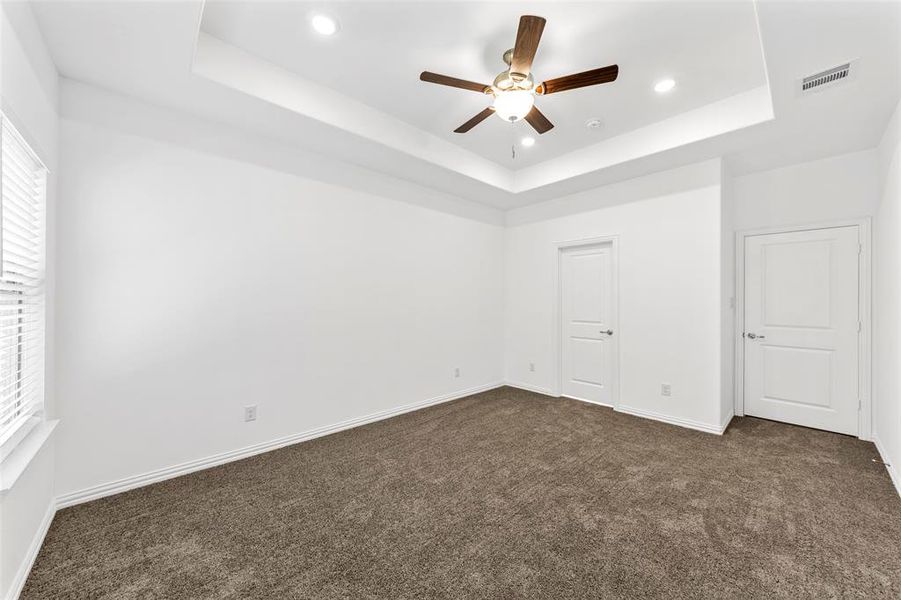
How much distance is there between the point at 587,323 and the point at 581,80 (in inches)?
119

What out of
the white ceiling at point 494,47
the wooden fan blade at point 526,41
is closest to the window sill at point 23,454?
the white ceiling at point 494,47

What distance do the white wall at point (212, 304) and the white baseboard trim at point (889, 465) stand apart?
12.3 feet

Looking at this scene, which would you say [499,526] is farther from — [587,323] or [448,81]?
[587,323]

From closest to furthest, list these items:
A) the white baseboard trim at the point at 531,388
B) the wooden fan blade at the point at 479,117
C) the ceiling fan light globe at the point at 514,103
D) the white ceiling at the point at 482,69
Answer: the white ceiling at the point at 482,69 → the ceiling fan light globe at the point at 514,103 → the wooden fan blade at the point at 479,117 → the white baseboard trim at the point at 531,388

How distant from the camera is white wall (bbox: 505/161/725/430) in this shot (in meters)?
3.51

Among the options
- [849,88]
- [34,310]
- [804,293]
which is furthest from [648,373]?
[34,310]

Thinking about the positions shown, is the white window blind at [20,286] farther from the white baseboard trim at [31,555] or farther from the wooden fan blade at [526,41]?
the wooden fan blade at [526,41]

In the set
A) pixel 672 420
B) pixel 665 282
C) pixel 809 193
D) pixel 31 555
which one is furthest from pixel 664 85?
pixel 31 555

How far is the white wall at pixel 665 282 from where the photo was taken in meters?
3.51

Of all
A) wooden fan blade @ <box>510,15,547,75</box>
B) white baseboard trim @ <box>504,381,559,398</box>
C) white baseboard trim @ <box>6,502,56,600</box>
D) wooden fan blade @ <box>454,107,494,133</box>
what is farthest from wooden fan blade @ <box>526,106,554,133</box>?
white baseboard trim @ <box>6,502,56,600</box>

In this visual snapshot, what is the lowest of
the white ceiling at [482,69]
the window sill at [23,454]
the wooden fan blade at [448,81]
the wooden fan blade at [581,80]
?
the window sill at [23,454]

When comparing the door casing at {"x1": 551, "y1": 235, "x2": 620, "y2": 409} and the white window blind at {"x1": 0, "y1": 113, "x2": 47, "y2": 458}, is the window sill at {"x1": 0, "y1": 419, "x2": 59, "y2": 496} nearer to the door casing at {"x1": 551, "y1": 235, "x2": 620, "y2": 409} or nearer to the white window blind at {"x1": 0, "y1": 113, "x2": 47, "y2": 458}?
the white window blind at {"x1": 0, "y1": 113, "x2": 47, "y2": 458}

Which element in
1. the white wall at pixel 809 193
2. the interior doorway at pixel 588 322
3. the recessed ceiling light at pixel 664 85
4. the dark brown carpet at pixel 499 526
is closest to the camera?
the dark brown carpet at pixel 499 526

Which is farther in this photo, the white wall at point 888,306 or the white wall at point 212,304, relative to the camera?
the white wall at point 888,306
